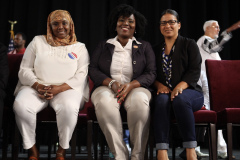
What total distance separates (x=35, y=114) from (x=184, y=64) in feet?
4.02

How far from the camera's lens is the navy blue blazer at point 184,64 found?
2567mm

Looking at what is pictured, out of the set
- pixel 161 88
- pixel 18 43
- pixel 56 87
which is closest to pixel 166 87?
pixel 161 88

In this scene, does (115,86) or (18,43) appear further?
(18,43)

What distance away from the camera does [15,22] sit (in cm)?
568

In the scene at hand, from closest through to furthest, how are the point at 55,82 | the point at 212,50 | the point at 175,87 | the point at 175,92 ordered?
the point at 175,92 < the point at 175,87 < the point at 55,82 < the point at 212,50

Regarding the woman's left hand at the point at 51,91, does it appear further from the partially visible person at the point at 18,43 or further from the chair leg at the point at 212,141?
the partially visible person at the point at 18,43

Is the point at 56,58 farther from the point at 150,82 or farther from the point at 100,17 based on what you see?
the point at 100,17

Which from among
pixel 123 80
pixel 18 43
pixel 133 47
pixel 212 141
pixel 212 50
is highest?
pixel 18 43

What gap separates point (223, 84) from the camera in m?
2.85

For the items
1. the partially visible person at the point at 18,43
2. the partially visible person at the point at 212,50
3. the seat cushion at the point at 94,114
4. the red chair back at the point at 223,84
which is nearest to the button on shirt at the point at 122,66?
the seat cushion at the point at 94,114

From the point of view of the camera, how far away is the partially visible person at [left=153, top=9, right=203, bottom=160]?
7.30ft

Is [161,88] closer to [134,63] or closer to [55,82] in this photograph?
[134,63]

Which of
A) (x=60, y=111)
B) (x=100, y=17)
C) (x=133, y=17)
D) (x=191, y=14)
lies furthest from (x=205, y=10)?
(x=60, y=111)

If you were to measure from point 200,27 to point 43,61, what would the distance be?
3.73m
